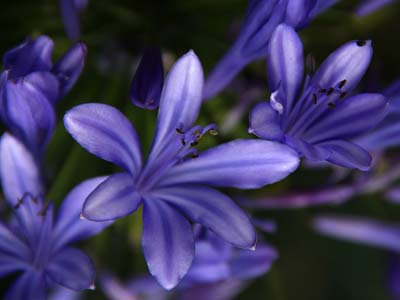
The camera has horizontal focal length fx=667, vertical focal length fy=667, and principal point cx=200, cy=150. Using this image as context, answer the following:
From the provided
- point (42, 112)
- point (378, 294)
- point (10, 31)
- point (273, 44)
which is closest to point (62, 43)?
point (10, 31)

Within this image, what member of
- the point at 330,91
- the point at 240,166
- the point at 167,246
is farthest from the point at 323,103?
the point at 167,246

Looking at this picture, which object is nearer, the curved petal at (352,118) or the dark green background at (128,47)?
the curved petal at (352,118)

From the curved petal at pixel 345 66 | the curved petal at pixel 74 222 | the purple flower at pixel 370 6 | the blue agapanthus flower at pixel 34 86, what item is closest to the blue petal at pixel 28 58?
the blue agapanthus flower at pixel 34 86

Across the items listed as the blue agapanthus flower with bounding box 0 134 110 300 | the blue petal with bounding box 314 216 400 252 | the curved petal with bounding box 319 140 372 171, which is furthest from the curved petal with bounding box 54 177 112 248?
the blue petal with bounding box 314 216 400 252

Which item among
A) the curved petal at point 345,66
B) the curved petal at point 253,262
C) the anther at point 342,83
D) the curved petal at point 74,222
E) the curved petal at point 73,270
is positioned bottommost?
the curved petal at point 253,262

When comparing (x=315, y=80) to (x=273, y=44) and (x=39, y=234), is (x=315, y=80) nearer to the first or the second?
(x=273, y=44)

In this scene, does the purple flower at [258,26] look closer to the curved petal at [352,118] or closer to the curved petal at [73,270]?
the curved petal at [352,118]
